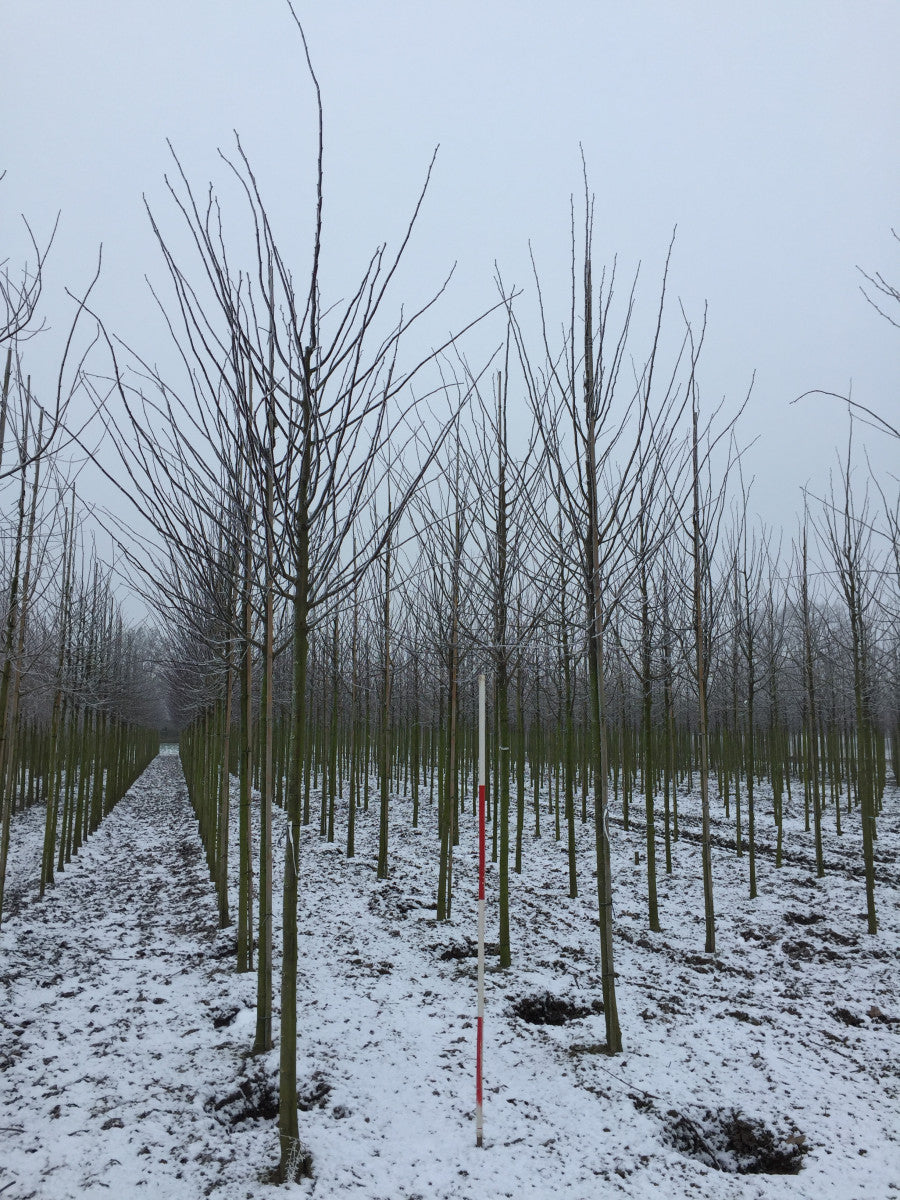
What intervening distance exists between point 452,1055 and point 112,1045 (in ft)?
6.99

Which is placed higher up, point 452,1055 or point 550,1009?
point 452,1055

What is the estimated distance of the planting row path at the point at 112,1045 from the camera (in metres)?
3.01

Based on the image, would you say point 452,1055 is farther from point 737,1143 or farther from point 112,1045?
point 112,1045

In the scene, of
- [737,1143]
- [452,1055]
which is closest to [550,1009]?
[452,1055]

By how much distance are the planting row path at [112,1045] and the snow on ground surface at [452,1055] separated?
2cm

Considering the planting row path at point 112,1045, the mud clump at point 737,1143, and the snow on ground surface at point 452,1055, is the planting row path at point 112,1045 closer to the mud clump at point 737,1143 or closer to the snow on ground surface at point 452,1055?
the snow on ground surface at point 452,1055

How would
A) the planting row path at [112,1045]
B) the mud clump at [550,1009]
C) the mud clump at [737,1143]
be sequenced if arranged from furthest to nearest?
the mud clump at [550,1009], the mud clump at [737,1143], the planting row path at [112,1045]

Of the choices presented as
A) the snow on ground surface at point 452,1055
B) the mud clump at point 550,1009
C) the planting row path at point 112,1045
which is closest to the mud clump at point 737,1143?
the snow on ground surface at point 452,1055

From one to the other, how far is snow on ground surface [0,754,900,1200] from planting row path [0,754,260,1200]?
18mm

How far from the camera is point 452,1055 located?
406 cm

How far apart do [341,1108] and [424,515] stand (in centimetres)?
471

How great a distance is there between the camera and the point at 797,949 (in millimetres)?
6316

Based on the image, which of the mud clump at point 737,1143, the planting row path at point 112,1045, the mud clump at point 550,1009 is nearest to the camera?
the planting row path at point 112,1045

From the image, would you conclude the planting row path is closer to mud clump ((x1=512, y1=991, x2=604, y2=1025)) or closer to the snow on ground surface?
the snow on ground surface
